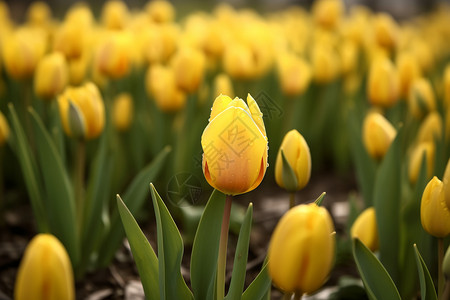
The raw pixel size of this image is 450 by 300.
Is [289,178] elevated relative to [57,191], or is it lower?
elevated

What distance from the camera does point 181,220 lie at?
2.04 m

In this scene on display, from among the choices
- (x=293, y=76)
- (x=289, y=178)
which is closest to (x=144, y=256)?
(x=289, y=178)

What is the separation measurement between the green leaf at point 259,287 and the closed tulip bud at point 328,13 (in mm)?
2082

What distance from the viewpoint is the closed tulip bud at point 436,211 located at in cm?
101

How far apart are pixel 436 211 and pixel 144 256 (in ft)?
1.74

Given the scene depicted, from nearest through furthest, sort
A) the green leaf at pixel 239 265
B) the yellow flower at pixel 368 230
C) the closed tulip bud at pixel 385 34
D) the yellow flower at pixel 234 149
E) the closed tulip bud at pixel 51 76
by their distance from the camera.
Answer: the yellow flower at pixel 234 149 → the green leaf at pixel 239 265 → the yellow flower at pixel 368 230 → the closed tulip bud at pixel 51 76 → the closed tulip bud at pixel 385 34

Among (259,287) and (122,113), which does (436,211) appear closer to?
(259,287)

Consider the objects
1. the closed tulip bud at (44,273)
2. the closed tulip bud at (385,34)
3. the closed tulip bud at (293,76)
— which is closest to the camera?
the closed tulip bud at (44,273)

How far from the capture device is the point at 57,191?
139 centimetres

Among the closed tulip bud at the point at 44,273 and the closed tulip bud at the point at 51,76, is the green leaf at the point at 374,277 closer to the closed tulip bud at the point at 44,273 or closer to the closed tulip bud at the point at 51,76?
the closed tulip bud at the point at 44,273

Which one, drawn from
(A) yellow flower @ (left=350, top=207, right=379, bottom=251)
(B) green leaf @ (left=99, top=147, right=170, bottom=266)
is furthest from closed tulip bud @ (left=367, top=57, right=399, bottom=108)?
(B) green leaf @ (left=99, top=147, right=170, bottom=266)

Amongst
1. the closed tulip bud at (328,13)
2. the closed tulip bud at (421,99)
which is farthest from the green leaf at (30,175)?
the closed tulip bud at (328,13)

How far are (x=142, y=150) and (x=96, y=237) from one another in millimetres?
619

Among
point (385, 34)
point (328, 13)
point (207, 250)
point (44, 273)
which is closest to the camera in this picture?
point (44, 273)
